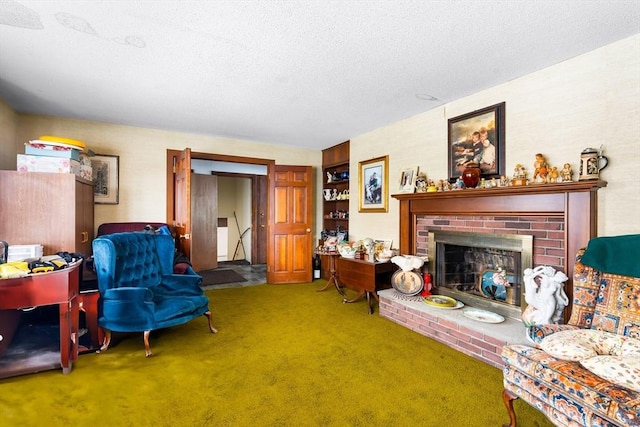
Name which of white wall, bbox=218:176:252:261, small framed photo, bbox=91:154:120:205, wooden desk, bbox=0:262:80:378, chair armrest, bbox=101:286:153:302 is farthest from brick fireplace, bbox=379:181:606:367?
white wall, bbox=218:176:252:261

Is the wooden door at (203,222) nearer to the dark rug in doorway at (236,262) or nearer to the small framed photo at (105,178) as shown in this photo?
the dark rug in doorway at (236,262)

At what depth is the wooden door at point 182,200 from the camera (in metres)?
3.74

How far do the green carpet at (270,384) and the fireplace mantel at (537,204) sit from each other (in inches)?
48.8

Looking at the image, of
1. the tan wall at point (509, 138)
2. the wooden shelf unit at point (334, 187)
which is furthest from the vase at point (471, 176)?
the wooden shelf unit at point (334, 187)

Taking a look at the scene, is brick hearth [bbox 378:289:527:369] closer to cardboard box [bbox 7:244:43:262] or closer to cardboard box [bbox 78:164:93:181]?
cardboard box [bbox 7:244:43:262]

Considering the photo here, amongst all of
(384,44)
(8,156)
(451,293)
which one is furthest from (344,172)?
(8,156)

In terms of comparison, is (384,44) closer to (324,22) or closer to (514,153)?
(324,22)

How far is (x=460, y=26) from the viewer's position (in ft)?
6.27

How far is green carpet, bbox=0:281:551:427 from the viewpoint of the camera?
1.73 metres

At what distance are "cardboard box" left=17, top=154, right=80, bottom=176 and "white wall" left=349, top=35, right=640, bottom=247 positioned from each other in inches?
153

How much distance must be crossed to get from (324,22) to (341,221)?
3.84m

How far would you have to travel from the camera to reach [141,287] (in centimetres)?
276

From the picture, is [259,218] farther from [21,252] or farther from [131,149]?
[21,252]

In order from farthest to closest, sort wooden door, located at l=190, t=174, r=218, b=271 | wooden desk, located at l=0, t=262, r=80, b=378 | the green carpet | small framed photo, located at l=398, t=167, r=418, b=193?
1. wooden door, located at l=190, t=174, r=218, b=271
2. small framed photo, located at l=398, t=167, r=418, b=193
3. wooden desk, located at l=0, t=262, r=80, b=378
4. the green carpet
